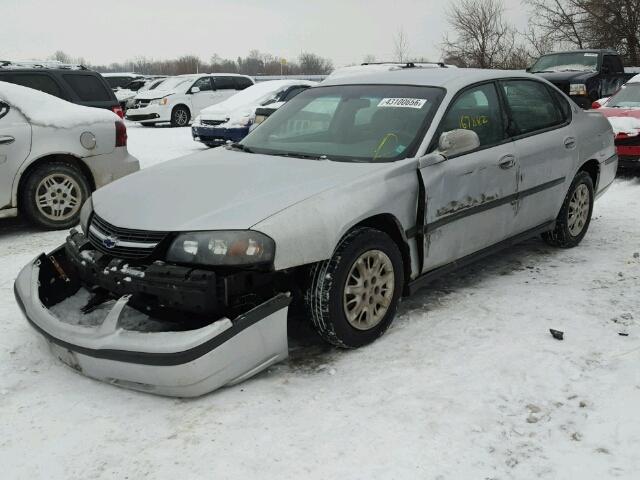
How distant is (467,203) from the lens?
400 cm

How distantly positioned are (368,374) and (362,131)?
1.58 metres

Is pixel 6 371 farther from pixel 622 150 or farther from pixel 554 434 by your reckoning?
pixel 622 150

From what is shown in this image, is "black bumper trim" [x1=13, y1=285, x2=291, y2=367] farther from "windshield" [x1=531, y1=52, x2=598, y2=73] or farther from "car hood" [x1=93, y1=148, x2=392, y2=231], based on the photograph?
"windshield" [x1=531, y1=52, x2=598, y2=73]

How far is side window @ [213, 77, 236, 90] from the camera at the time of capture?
1936cm

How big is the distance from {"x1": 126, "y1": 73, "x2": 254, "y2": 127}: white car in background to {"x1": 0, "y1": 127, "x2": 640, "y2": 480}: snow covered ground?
15130mm

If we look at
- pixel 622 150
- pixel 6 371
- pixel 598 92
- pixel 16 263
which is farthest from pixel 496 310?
pixel 598 92

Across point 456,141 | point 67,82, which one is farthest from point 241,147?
point 67,82

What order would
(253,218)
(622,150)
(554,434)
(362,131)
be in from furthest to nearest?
(622,150) < (362,131) < (253,218) < (554,434)

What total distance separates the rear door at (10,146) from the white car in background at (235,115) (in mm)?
6277

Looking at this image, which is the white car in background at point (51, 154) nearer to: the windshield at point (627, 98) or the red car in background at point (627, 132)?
the red car in background at point (627, 132)

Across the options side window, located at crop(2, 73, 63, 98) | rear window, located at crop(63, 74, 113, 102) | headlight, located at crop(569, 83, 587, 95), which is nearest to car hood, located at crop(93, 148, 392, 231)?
side window, located at crop(2, 73, 63, 98)

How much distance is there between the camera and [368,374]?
3.22m

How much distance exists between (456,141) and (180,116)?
1603 cm

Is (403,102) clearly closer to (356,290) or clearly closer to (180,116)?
(356,290)
